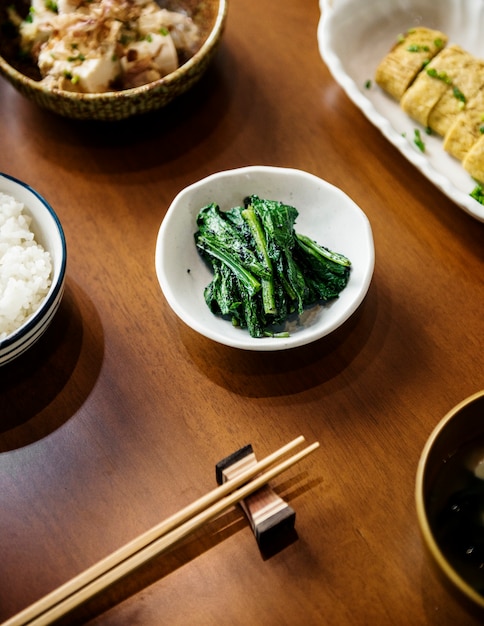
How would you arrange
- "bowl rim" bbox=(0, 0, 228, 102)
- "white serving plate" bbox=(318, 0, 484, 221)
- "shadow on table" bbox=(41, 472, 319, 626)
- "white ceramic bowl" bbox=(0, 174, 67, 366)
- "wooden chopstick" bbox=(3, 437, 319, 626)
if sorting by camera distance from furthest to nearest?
"white serving plate" bbox=(318, 0, 484, 221), "bowl rim" bbox=(0, 0, 228, 102), "white ceramic bowl" bbox=(0, 174, 67, 366), "shadow on table" bbox=(41, 472, 319, 626), "wooden chopstick" bbox=(3, 437, 319, 626)

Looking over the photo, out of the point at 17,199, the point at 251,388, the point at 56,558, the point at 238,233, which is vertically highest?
the point at 238,233

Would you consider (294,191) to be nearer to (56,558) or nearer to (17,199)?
(17,199)

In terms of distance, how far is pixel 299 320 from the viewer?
175 cm

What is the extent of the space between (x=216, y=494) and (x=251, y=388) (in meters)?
0.35

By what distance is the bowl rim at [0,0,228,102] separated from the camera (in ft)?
6.18

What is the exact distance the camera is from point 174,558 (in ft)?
4.85

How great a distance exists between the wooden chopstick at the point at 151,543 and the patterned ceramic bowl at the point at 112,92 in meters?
1.11

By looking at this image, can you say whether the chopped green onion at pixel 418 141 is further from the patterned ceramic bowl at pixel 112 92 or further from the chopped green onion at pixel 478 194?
the patterned ceramic bowl at pixel 112 92

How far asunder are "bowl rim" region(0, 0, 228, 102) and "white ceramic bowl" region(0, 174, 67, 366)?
1.09 ft

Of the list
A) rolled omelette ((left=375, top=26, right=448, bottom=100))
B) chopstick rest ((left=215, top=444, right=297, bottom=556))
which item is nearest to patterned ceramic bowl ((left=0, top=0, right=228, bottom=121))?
rolled omelette ((left=375, top=26, right=448, bottom=100))

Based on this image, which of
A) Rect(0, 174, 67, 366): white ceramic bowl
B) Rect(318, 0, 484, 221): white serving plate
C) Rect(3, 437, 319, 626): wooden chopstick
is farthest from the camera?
Rect(318, 0, 484, 221): white serving plate

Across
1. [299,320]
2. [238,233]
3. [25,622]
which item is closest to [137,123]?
[238,233]

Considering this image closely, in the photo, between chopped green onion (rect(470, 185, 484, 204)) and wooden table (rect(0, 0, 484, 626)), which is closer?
wooden table (rect(0, 0, 484, 626))

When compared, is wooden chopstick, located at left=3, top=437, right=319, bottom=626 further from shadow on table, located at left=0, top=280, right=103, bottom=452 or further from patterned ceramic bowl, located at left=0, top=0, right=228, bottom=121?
patterned ceramic bowl, located at left=0, top=0, right=228, bottom=121
